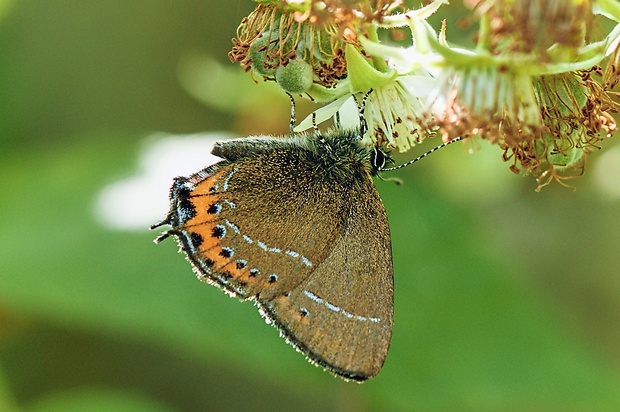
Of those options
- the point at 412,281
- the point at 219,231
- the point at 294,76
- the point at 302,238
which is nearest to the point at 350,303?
the point at 302,238

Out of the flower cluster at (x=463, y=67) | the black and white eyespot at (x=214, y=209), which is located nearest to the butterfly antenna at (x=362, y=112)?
the flower cluster at (x=463, y=67)

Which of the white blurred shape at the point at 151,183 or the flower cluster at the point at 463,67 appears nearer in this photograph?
the flower cluster at the point at 463,67

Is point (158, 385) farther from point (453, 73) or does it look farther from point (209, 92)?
point (453, 73)

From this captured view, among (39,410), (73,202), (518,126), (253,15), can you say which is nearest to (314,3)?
(253,15)

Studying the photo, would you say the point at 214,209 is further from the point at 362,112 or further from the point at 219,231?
the point at 362,112

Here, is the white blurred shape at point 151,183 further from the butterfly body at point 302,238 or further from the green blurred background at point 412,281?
the butterfly body at point 302,238

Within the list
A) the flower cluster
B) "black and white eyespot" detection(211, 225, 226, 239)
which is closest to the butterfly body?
"black and white eyespot" detection(211, 225, 226, 239)
